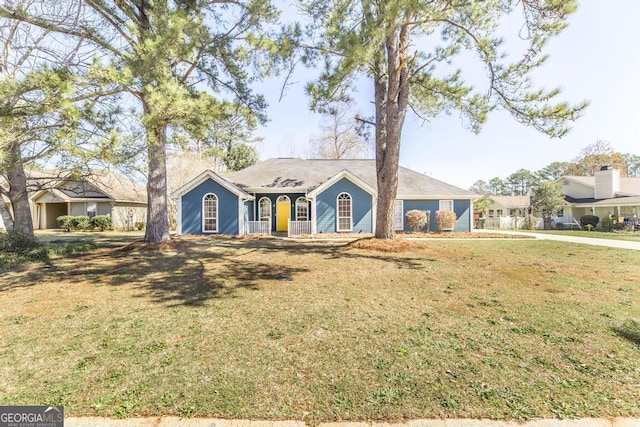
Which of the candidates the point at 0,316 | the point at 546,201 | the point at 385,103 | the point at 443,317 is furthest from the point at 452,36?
the point at 546,201

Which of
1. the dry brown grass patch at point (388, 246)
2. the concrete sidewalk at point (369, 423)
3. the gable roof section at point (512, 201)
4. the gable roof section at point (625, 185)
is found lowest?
the concrete sidewalk at point (369, 423)

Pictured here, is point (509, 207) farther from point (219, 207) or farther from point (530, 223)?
point (219, 207)

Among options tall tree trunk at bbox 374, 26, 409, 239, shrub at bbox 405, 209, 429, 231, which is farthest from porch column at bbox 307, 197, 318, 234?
tall tree trunk at bbox 374, 26, 409, 239

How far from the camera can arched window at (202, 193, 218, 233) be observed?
16.5m

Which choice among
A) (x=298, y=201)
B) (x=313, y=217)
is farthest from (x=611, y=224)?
(x=298, y=201)

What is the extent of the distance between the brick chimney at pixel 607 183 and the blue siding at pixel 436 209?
19058 millimetres

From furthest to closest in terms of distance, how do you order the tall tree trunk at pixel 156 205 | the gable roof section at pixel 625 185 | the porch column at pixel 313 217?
the gable roof section at pixel 625 185, the porch column at pixel 313 217, the tall tree trunk at pixel 156 205

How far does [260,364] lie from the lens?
325 centimetres

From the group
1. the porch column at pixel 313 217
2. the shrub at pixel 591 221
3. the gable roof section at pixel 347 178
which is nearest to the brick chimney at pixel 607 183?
the shrub at pixel 591 221

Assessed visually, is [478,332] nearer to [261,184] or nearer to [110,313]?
[110,313]

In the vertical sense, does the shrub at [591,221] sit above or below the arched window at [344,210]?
below

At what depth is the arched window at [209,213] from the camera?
54.0 feet

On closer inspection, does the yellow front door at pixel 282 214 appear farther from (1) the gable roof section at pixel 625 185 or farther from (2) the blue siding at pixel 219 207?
(1) the gable roof section at pixel 625 185

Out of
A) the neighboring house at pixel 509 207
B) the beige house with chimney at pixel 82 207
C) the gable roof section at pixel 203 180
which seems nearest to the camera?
the gable roof section at pixel 203 180
